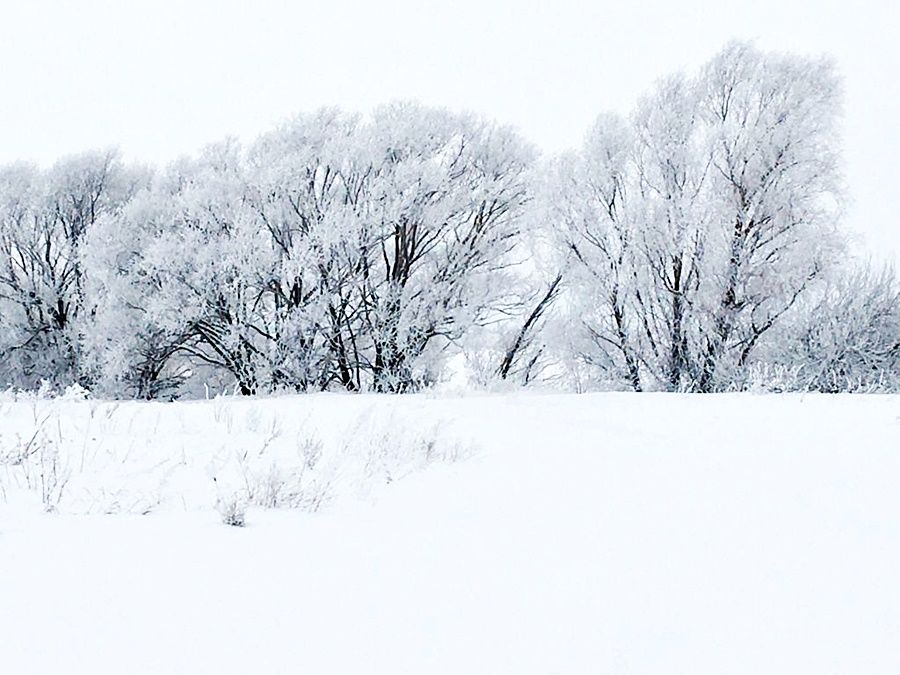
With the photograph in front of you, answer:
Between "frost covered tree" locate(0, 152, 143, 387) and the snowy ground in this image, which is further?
"frost covered tree" locate(0, 152, 143, 387)

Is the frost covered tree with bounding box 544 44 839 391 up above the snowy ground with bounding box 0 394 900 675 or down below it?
above

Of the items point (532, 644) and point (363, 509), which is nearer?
point (532, 644)

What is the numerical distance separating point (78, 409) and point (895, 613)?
20.7 ft

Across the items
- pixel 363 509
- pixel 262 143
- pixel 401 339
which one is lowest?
pixel 363 509

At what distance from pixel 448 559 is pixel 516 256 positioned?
1473 cm

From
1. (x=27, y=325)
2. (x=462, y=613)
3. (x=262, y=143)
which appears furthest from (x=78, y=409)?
(x=27, y=325)

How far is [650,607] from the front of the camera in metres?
1.84

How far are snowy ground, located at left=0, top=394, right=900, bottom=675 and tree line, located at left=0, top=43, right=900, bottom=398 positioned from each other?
992cm

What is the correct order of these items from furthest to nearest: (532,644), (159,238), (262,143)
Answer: (262,143), (159,238), (532,644)

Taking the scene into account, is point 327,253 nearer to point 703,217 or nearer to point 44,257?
point 703,217

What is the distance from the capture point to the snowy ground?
4.91 feet

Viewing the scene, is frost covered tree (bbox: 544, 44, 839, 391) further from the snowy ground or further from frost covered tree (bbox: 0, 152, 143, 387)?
frost covered tree (bbox: 0, 152, 143, 387)

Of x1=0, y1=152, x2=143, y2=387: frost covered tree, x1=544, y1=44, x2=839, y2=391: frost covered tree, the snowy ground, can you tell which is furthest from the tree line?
the snowy ground

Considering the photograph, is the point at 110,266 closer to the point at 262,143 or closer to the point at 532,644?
the point at 262,143
